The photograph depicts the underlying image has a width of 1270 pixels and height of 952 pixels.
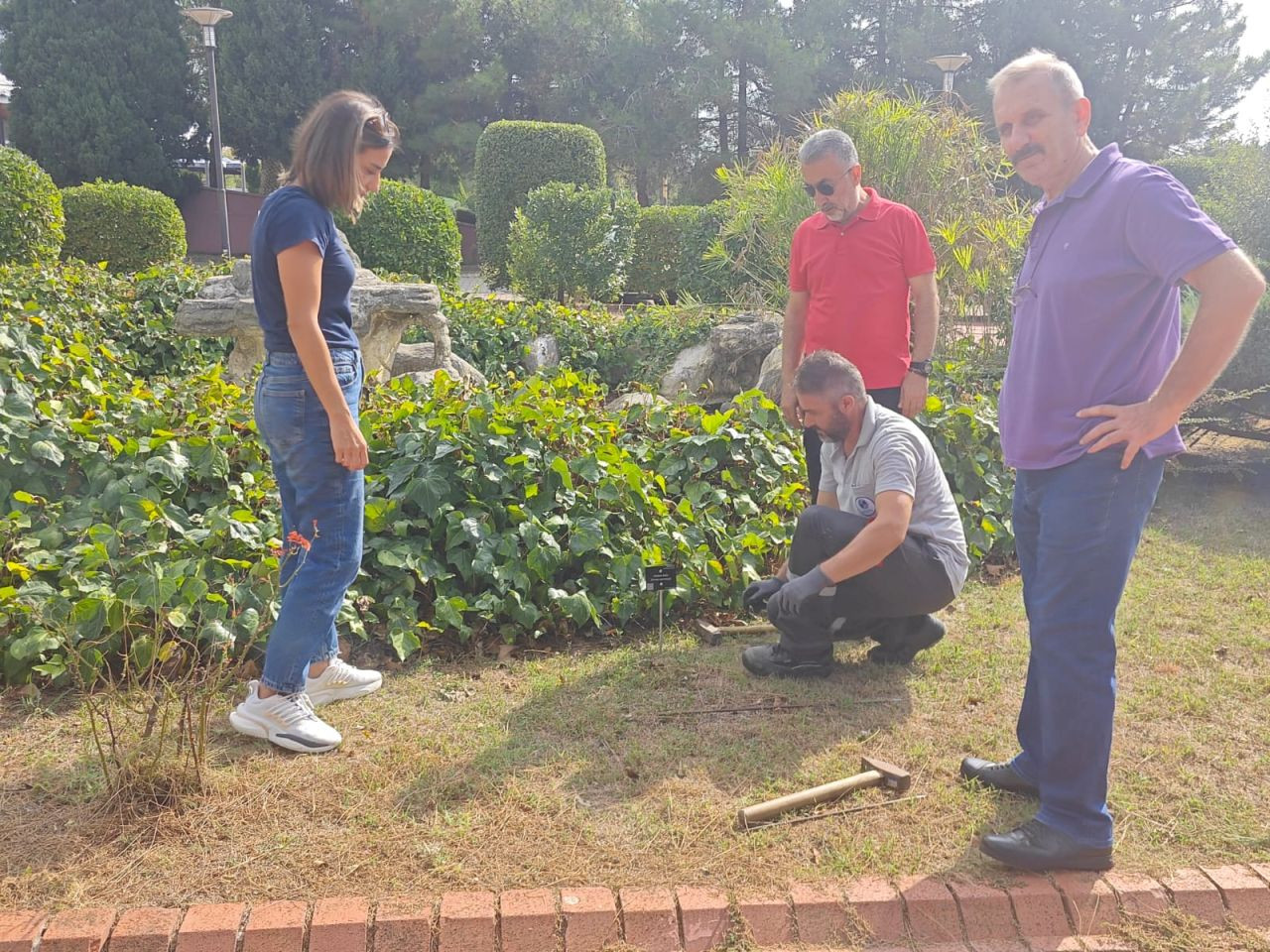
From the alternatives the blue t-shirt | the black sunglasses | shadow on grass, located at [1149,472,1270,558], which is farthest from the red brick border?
shadow on grass, located at [1149,472,1270,558]

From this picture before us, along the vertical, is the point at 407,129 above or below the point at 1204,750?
above

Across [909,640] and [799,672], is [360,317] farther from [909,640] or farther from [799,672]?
[909,640]

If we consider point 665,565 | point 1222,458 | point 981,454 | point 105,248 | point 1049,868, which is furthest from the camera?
point 105,248

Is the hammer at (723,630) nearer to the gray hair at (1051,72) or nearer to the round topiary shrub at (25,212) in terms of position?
the gray hair at (1051,72)

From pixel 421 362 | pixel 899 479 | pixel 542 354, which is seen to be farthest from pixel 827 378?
pixel 542 354

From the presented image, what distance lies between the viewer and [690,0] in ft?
98.5

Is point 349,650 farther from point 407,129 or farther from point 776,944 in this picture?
point 407,129

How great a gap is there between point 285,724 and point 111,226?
14.9m

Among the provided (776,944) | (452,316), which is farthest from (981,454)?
(452,316)

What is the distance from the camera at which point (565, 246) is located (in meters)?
13.3

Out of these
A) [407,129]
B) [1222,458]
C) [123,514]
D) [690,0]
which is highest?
[690,0]

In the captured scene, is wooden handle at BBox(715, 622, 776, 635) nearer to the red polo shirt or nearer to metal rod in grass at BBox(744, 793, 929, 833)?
the red polo shirt

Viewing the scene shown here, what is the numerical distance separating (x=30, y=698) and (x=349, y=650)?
96 cm

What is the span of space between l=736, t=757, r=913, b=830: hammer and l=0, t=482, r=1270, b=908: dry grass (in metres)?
0.05
